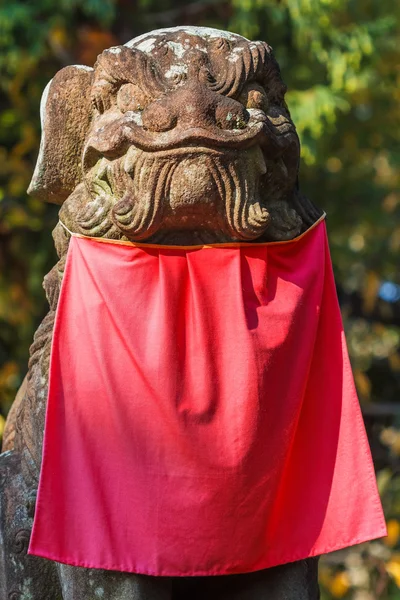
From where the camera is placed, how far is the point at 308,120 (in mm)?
4730

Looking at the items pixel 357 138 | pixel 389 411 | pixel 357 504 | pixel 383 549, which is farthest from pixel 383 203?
pixel 357 504

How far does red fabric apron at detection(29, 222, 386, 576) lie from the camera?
1.88 m

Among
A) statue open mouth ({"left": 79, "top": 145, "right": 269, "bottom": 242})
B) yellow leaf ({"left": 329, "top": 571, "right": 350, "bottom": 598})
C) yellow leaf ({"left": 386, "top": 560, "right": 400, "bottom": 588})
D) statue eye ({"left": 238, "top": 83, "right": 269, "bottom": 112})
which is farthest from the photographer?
yellow leaf ({"left": 329, "top": 571, "right": 350, "bottom": 598})

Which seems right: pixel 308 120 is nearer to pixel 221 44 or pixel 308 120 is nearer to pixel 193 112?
pixel 221 44

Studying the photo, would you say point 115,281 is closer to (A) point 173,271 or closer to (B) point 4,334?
(A) point 173,271

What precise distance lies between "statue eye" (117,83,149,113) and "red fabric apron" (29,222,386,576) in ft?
0.85

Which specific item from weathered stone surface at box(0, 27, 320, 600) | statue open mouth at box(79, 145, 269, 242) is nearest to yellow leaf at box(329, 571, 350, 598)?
weathered stone surface at box(0, 27, 320, 600)

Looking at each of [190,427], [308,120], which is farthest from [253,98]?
[308,120]

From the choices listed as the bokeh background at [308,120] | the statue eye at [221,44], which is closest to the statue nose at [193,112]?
the statue eye at [221,44]

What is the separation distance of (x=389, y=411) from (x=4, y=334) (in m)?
2.09

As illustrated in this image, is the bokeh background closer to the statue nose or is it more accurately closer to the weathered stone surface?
the weathered stone surface

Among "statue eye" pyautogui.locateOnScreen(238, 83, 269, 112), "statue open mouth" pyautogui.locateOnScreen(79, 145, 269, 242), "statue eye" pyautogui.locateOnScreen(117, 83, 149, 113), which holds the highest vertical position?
"statue eye" pyautogui.locateOnScreen(117, 83, 149, 113)

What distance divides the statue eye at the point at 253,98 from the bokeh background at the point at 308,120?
257 centimetres

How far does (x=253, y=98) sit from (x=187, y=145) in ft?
0.65
